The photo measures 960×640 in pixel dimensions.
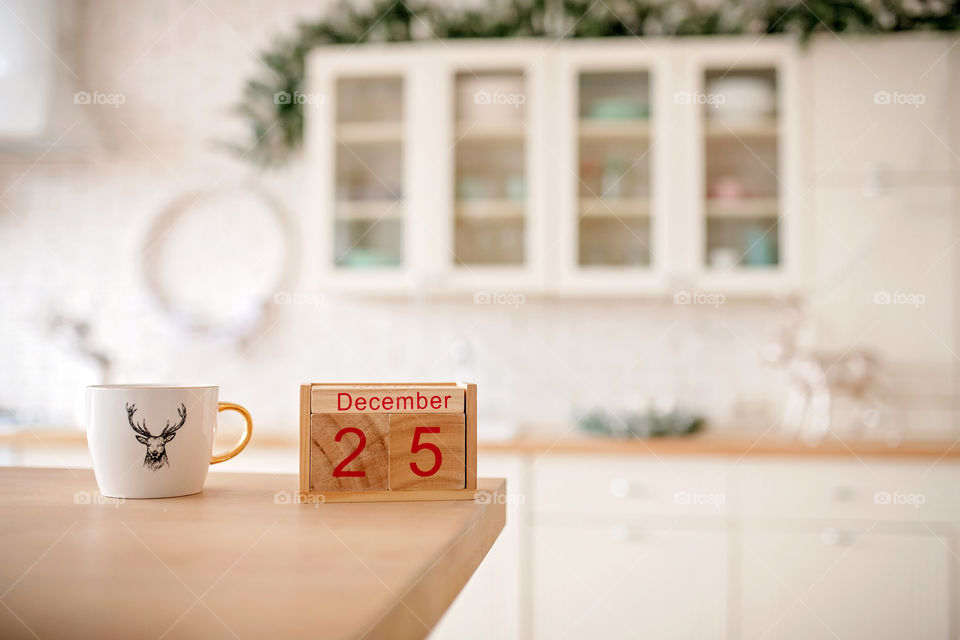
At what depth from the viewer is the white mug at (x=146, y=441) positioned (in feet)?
1.86

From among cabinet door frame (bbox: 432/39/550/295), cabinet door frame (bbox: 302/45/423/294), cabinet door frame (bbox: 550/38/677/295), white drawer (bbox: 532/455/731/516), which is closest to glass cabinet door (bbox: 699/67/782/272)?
cabinet door frame (bbox: 550/38/677/295)

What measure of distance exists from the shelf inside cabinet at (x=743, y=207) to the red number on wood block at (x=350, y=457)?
1921 mm

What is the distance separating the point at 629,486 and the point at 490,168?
1.06m

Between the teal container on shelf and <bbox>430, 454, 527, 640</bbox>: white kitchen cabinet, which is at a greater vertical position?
the teal container on shelf

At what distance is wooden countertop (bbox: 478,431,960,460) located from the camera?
199 cm

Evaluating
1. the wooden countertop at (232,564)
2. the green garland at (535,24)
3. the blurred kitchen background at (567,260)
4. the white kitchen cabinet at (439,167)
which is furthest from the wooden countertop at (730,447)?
the wooden countertop at (232,564)

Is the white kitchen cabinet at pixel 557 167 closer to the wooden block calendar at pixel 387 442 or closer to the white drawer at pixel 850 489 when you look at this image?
the white drawer at pixel 850 489

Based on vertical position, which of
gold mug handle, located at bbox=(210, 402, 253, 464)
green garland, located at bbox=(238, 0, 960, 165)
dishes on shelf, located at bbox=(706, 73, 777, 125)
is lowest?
gold mug handle, located at bbox=(210, 402, 253, 464)

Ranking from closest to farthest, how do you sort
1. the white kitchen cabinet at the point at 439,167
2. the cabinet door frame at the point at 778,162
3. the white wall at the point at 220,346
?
the cabinet door frame at the point at 778,162
the white kitchen cabinet at the point at 439,167
the white wall at the point at 220,346

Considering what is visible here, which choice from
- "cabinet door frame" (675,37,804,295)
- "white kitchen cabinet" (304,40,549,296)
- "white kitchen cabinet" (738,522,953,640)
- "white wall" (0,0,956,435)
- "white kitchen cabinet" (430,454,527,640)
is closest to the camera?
"white kitchen cabinet" (738,522,953,640)

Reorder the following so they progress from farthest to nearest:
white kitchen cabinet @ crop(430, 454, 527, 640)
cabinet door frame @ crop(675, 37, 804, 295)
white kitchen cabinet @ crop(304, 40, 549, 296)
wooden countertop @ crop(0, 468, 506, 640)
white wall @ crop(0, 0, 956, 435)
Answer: white wall @ crop(0, 0, 956, 435), white kitchen cabinet @ crop(304, 40, 549, 296), cabinet door frame @ crop(675, 37, 804, 295), white kitchen cabinet @ crop(430, 454, 527, 640), wooden countertop @ crop(0, 468, 506, 640)

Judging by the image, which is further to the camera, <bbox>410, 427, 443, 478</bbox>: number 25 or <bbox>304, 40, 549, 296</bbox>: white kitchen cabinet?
<bbox>304, 40, 549, 296</bbox>: white kitchen cabinet

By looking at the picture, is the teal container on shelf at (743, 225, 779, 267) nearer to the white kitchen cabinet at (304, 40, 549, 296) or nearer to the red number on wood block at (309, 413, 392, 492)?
the white kitchen cabinet at (304, 40, 549, 296)

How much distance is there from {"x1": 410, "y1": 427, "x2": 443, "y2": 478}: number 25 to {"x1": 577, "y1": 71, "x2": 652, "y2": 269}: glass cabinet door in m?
1.76
